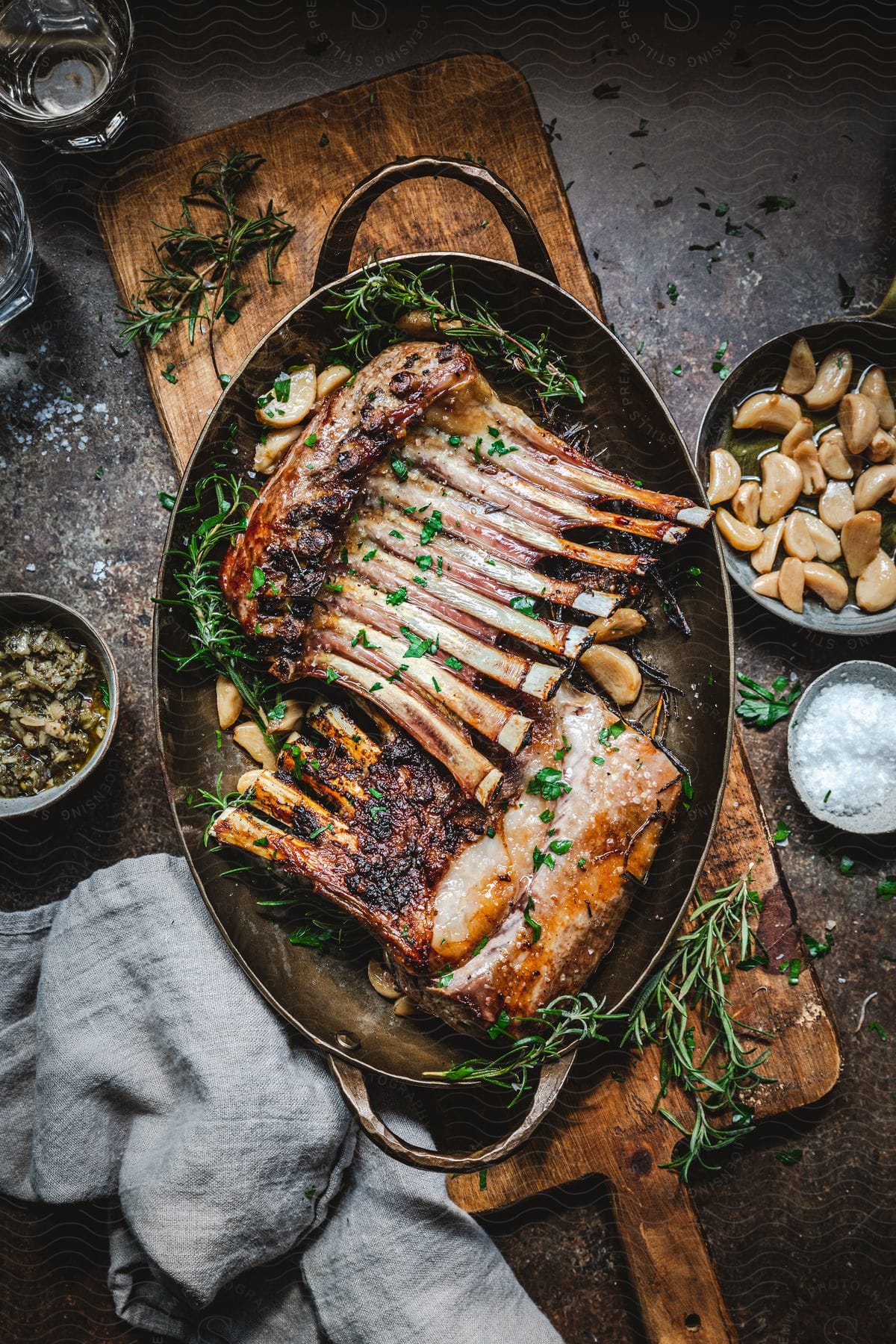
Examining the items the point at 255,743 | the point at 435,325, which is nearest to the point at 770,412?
the point at 435,325

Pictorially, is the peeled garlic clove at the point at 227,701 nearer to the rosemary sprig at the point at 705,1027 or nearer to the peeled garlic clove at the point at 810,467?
the rosemary sprig at the point at 705,1027

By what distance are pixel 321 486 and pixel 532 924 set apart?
3.74 ft

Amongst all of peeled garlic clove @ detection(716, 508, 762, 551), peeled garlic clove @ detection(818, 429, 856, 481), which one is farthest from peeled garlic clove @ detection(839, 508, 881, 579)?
peeled garlic clove @ detection(716, 508, 762, 551)

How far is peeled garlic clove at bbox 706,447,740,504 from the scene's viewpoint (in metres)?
2.42

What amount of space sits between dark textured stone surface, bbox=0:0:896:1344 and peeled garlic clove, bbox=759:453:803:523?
27cm

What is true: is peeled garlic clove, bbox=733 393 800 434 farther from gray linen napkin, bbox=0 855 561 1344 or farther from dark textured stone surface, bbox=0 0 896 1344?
gray linen napkin, bbox=0 855 561 1344

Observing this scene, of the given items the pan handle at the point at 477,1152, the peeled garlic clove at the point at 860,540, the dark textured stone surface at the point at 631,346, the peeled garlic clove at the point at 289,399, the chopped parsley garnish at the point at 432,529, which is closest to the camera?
the pan handle at the point at 477,1152

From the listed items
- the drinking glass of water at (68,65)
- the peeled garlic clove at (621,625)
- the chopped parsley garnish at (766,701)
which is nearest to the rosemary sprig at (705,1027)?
the chopped parsley garnish at (766,701)

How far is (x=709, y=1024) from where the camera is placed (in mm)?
2373

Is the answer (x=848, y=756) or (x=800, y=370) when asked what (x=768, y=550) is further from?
(x=848, y=756)

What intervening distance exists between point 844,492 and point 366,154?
161 centimetres

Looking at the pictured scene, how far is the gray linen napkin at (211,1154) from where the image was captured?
2.24 metres

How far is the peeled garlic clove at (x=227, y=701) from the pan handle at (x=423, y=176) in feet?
3.46

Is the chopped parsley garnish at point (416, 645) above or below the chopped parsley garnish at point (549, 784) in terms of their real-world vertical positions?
→ above
